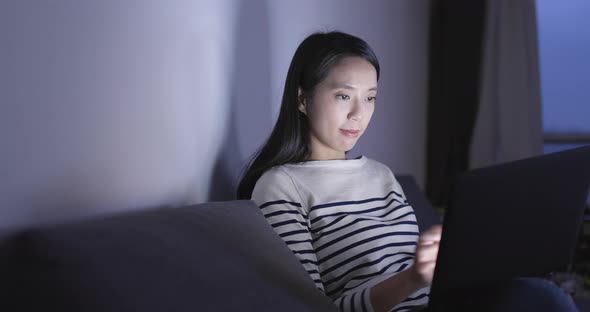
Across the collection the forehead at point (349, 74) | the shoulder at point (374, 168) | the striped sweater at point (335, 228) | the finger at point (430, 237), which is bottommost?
the striped sweater at point (335, 228)

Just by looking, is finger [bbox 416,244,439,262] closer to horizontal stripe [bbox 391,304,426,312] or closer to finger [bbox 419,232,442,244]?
finger [bbox 419,232,442,244]

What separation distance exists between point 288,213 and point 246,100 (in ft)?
1.81

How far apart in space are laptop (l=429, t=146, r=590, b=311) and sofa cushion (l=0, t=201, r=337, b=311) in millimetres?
205

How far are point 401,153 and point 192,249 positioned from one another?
236 centimetres

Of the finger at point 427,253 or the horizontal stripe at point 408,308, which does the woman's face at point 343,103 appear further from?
the finger at point 427,253

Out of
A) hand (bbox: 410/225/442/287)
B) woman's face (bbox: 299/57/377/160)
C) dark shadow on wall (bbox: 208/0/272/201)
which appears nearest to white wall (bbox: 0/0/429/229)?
dark shadow on wall (bbox: 208/0/272/201)

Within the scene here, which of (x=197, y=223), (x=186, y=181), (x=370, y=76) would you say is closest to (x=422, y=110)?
(x=370, y=76)

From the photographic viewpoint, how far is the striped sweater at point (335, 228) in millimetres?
1258

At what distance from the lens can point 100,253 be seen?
69 centimetres

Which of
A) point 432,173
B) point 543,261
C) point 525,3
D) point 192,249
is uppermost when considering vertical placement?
point 525,3

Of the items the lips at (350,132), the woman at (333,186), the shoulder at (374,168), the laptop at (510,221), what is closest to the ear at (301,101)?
the woman at (333,186)

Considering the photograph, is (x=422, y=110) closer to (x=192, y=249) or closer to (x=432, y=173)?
(x=432, y=173)

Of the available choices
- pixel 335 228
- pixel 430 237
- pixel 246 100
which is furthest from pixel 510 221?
pixel 246 100

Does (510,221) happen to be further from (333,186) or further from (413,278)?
(333,186)
